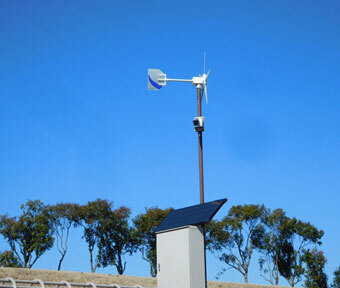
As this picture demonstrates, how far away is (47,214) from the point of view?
Result: 2141 inches

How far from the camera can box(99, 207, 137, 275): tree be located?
55.1 m

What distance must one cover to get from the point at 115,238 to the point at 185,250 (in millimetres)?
43898

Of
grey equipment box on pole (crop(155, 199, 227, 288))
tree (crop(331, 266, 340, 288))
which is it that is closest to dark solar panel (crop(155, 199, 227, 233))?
grey equipment box on pole (crop(155, 199, 227, 288))

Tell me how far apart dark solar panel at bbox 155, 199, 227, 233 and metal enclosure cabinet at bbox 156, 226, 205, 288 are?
0.29 meters

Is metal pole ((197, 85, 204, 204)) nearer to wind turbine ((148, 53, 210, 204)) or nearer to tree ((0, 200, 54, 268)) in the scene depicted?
wind turbine ((148, 53, 210, 204))

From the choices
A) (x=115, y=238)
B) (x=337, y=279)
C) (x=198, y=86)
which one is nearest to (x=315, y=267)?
(x=337, y=279)

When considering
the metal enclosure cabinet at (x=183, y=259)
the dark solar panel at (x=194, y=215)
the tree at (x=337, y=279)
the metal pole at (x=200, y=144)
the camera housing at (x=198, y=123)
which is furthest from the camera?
the tree at (x=337, y=279)

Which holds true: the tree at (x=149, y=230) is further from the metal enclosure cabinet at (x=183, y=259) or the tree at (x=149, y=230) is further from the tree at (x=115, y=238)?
the metal enclosure cabinet at (x=183, y=259)

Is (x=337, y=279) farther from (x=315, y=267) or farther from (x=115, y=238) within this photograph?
(x=115, y=238)

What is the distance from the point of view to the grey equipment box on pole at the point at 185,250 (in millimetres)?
13211

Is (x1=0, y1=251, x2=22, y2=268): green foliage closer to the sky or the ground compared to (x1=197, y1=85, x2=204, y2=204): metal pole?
closer to the ground

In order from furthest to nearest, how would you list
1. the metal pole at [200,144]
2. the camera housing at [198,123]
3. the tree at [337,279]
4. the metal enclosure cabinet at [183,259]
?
the tree at [337,279] < the camera housing at [198,123] < the metal pole at [200,144] < the metal enclosure cabinet at [183,259]

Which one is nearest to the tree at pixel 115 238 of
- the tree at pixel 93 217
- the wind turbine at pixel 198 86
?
the tree at pixel 93 217

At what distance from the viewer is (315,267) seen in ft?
183
